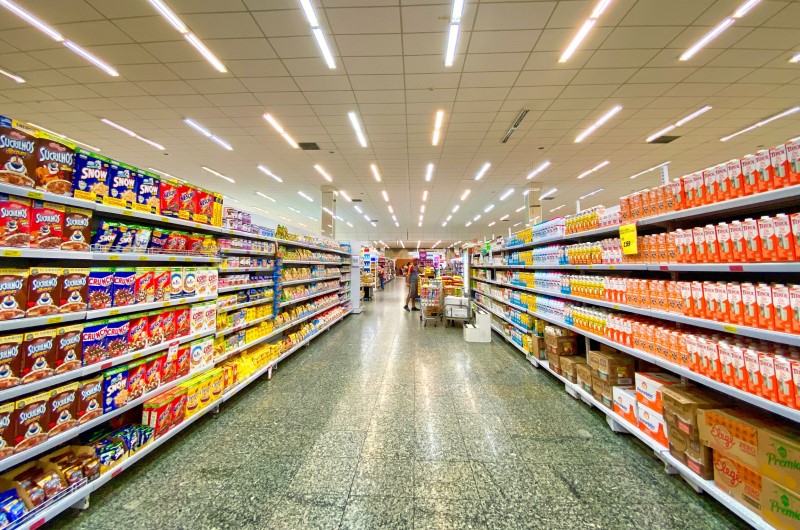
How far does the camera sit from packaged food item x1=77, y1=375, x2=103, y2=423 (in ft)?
5.27

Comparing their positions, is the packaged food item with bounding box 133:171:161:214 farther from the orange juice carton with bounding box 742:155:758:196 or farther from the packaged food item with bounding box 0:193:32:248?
the orange juice carton with bounding box 742:155:758:196

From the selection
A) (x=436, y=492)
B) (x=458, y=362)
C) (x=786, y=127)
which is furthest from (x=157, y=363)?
(x=786, y=127)

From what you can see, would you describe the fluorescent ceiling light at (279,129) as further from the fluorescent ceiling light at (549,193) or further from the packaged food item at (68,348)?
the fluorescent ceiling light at (549,193)

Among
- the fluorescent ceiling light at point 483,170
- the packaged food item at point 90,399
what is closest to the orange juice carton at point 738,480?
the packaged food item at point 90,399

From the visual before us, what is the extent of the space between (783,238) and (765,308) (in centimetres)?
37

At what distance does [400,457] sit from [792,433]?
2.14 metres

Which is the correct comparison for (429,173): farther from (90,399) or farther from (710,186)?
(90,399)

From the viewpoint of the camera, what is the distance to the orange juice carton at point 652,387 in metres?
1.96

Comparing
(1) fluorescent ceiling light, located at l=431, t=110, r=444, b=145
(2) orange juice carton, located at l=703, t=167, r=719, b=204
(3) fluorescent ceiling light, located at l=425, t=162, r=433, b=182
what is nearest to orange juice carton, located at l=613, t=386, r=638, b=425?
(2) orange juice carton, located at l=703, t=167, r=719, b=204

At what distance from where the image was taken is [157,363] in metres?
2.10

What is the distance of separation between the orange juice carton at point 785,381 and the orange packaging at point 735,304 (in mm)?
255

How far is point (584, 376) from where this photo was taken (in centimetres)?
278

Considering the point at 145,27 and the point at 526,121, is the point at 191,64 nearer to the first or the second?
the point at 145,27

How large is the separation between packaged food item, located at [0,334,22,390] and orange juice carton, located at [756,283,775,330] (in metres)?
3.85
